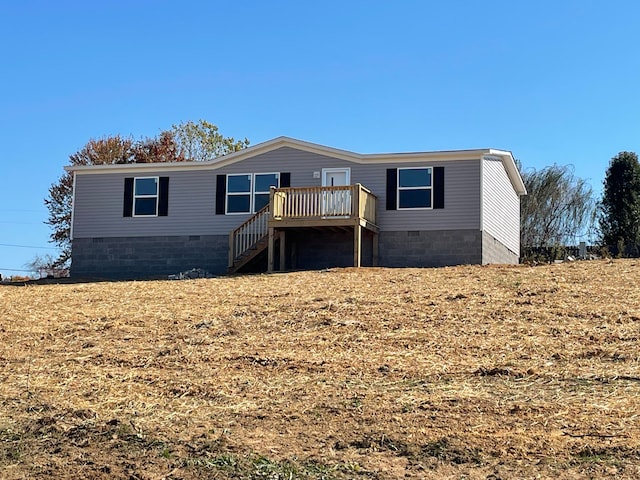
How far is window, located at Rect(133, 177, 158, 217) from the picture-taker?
23.5 m

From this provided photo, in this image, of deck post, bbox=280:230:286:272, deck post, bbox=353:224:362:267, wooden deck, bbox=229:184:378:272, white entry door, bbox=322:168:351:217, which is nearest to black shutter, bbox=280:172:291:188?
wooden deck, bbox=229:184:378:272

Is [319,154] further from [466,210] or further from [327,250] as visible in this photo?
[466,210]

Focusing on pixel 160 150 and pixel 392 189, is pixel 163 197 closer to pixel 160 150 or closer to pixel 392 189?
pixel 392 189

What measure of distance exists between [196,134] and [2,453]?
36322 mm

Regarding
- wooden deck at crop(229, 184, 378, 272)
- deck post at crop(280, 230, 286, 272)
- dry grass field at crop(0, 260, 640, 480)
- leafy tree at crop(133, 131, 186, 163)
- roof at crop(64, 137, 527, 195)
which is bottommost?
dry grass field at crop(0, 260, 640, 480)

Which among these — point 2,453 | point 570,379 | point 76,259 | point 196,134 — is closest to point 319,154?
point 76,259

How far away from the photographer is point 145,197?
2355 cm

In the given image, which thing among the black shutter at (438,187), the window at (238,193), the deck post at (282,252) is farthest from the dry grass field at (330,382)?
the window at (238,193)

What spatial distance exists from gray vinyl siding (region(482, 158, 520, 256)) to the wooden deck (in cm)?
316

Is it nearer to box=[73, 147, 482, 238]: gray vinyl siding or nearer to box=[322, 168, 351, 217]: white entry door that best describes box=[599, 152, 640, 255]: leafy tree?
box=[73, 147, 482, 238]: gray vinyl siding

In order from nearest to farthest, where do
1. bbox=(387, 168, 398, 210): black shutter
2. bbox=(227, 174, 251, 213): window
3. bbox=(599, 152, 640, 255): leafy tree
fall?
bbox=(387, 168, 398, 210): black shutter
bbox=(227, 174, 251, 213): window
bbox=(599, 152, 640, 255): leafy tree

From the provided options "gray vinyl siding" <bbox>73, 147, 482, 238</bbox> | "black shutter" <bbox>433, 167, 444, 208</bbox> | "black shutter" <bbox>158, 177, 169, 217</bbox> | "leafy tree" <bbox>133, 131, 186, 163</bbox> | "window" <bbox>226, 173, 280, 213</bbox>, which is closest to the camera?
"gray vinyl siding" <bbox>73, 147, 482, 238</bbox>

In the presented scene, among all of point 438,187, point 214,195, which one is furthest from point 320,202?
point 214,195

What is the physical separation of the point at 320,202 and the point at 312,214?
37 centimetres
